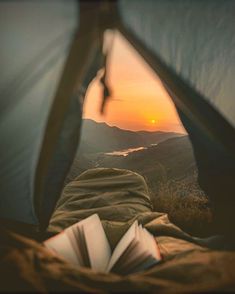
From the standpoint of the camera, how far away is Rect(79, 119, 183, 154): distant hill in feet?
8.77

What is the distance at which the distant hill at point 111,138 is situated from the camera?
2.67 m

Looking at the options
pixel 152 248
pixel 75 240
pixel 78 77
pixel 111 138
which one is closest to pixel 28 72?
pixel 78 77

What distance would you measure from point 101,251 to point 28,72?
632mm

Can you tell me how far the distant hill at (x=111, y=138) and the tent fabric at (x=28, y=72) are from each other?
1219mm

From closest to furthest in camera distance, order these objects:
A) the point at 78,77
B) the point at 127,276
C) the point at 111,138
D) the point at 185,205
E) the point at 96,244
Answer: the point at 127,276 → the point at 78,77 → the point at 96,244 → the point at 185,205 → the point at 111,138

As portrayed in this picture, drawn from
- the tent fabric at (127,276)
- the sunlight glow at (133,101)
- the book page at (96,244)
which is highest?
the sunlight glow at (133,101)

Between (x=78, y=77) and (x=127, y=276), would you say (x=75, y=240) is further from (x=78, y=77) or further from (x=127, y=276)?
(x=78, y=77)

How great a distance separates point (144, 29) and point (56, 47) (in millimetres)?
289

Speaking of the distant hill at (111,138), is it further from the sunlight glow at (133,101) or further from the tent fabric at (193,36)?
the tent fabric at (193,36)

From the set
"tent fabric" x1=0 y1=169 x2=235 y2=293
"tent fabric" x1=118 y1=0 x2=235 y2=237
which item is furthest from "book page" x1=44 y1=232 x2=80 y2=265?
"tent fabric" x1=118 y1=0 x2=235 y2=237

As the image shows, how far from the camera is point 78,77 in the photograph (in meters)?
1.13

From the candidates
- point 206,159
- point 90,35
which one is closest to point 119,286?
point 90,35

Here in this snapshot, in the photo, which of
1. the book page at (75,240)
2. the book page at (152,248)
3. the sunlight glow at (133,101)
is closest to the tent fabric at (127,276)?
the book page at (152,248)

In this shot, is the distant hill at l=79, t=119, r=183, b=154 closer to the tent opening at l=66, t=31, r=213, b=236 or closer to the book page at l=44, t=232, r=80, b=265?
the tent opening at l=66, t=31, r=213, b=236
